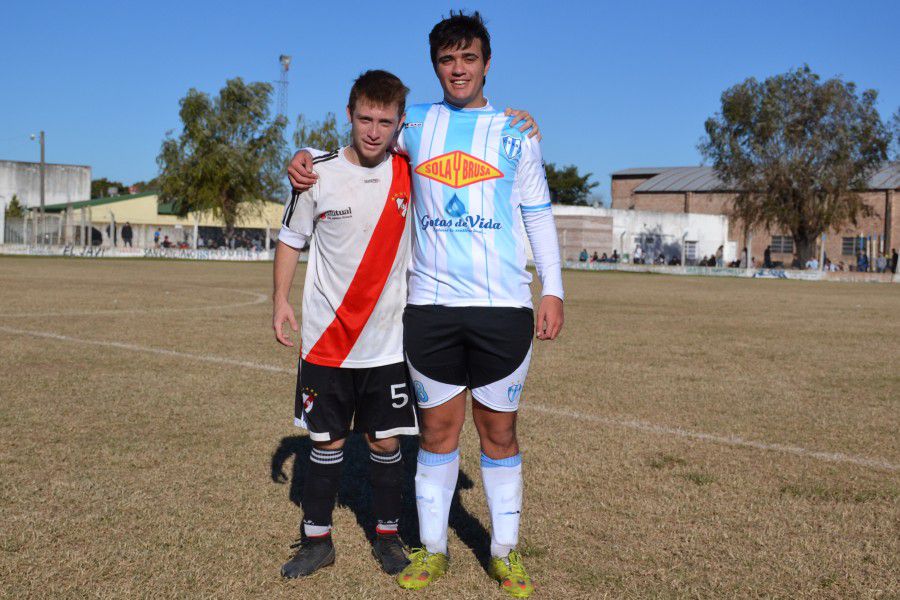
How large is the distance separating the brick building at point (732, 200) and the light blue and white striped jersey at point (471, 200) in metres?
55.8

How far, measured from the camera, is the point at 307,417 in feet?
12.0

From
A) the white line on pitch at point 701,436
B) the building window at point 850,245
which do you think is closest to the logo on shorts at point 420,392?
the white line on pitch at point 701,436

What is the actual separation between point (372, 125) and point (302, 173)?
349mm

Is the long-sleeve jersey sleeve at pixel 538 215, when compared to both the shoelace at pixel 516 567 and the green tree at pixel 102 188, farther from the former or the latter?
the green tree at pixel 102 188

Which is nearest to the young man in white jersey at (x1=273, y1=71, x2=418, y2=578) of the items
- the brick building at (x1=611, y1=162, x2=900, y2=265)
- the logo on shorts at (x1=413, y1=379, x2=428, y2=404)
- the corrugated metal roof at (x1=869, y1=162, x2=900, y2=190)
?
the logo on shorts at (x1=413, y1=379, x2=428, y2=404)

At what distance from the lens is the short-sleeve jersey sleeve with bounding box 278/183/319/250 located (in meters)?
3.58

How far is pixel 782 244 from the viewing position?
6825 centimetres

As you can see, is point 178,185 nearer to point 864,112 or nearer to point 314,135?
point 314,135

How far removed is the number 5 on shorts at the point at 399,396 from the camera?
3.67 m

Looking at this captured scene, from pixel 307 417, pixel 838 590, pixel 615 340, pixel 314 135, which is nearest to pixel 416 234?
pixel 307 417

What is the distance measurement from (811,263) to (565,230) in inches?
566

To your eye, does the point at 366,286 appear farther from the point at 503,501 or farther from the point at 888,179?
the point at 888,179

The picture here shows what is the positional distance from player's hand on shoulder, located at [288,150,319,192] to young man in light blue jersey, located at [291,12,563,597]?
0.4 inches

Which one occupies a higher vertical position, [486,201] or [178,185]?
[178,185]
